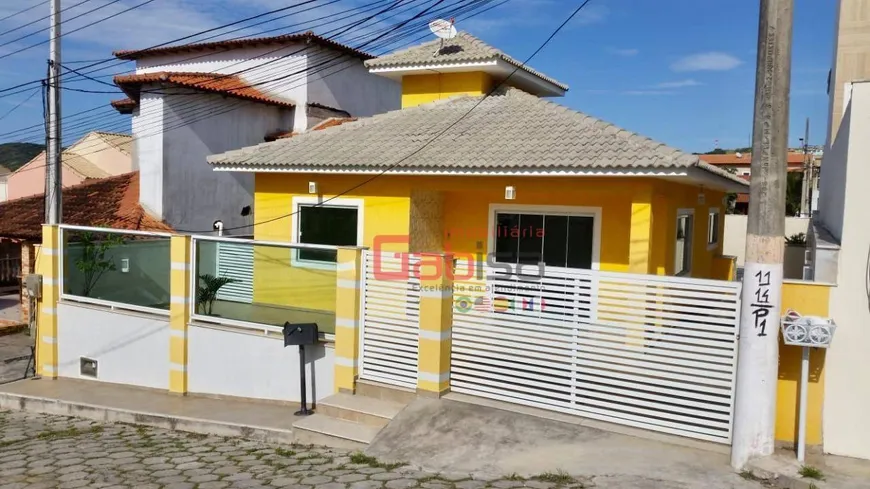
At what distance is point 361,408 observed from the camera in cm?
766

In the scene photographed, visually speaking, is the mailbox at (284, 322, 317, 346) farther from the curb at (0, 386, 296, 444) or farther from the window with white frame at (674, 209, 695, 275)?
the window with white frame at (674, 209, 695, 275)

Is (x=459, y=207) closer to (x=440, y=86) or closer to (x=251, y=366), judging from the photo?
(x=440, y=86)

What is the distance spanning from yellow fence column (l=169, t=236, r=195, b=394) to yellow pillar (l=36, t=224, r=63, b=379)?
3338 mm

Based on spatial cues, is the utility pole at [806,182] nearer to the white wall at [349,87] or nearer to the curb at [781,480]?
the white wall at [349,87]

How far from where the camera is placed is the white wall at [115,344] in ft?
34.7

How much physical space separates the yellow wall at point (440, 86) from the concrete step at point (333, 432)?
8445mm

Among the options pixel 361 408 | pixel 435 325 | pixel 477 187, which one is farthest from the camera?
pixel 477 187

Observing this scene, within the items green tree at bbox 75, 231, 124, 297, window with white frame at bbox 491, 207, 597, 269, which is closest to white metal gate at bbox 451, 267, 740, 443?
window with white frame at bbox 491, 207, 597, 269

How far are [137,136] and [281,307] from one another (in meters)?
10.3

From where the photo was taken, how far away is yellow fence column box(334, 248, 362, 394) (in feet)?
26.8

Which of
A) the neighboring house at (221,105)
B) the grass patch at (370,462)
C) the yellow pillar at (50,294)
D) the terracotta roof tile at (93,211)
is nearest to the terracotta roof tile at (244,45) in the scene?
the neighboring house at (221,105)

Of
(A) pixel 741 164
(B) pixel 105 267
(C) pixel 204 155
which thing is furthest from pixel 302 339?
(A) pixel 741 164

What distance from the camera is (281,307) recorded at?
33.9 feet

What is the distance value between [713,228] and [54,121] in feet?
49.3
